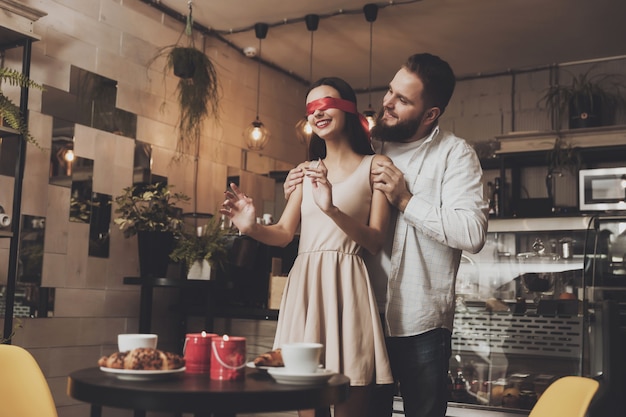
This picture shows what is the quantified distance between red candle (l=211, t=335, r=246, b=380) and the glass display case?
81.2 inches

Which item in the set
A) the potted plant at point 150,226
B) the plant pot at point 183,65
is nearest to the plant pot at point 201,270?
the potted plant at point 150,226

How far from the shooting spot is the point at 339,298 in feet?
6.13

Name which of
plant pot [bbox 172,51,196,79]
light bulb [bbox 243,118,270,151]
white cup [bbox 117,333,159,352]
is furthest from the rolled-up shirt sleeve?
light bulb [bbox 243,118,270,151]

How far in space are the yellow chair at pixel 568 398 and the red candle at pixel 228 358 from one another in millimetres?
729

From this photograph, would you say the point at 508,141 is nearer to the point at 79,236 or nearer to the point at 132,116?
the point at 132,116

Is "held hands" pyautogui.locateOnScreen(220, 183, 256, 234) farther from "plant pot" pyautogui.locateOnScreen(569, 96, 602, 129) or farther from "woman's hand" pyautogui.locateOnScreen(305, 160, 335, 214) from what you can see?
"plant pot" pyautogui.locateOnScreen(569, 96, 602, 129)

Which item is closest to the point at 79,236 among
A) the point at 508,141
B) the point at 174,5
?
the point at 174,5

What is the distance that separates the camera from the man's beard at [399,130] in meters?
2.06

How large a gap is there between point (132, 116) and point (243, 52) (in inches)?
61.7

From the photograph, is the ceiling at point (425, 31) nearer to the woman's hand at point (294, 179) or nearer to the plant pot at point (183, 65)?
the plant pot at point (183, 65)

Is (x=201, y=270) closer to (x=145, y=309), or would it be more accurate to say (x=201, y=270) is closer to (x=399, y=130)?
(x=145, y=309)

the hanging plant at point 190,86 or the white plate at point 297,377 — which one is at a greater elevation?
the hanging plant at point 190,86

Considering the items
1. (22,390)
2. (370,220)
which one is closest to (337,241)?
(370,220)

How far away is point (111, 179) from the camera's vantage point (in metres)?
4.54
